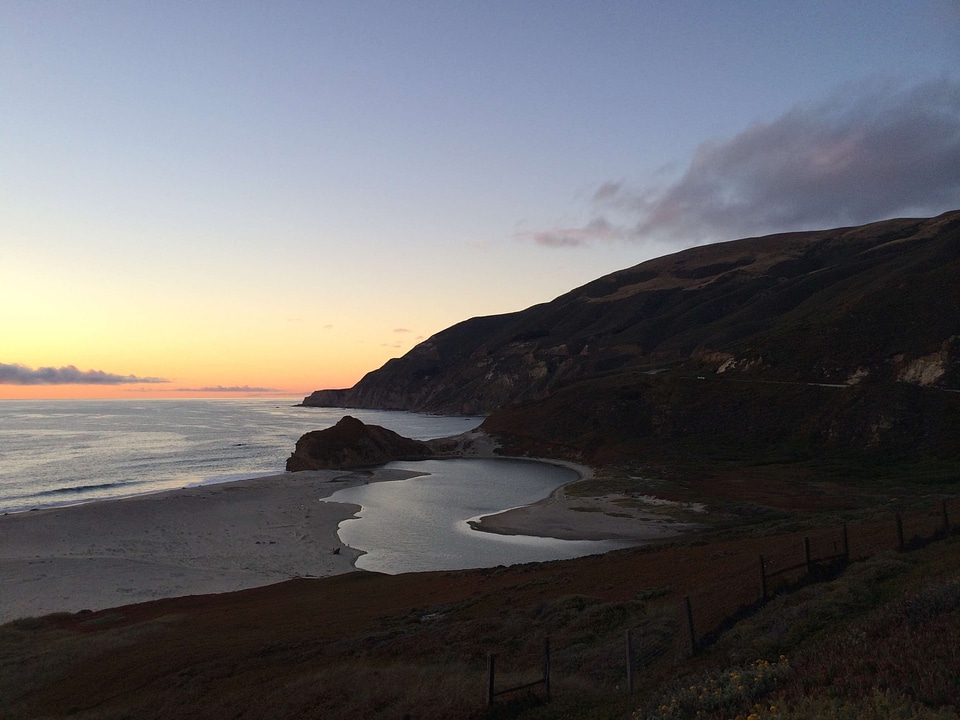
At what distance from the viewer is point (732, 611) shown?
52.4 feet

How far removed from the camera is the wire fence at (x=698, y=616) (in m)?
14.0

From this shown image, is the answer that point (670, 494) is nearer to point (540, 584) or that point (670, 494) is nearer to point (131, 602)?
point (540, 584)

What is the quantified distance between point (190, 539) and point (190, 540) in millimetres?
316

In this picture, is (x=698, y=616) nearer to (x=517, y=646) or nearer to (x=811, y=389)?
(x=517, y=646)

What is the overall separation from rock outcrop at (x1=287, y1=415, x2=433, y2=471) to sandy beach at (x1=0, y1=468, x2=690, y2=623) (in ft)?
73.7

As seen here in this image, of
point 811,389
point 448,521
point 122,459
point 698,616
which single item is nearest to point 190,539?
point 448,521

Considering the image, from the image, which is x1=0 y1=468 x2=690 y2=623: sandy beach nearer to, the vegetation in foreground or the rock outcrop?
the vegetation in foreground

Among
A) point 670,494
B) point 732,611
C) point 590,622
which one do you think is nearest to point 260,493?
point 670,494

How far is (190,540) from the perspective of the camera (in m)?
46.0

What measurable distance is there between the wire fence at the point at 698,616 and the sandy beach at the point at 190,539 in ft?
80.0

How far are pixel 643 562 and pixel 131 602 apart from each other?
94.6ft

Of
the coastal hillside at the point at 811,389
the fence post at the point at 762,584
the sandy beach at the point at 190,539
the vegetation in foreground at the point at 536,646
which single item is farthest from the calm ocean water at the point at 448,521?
the fence post at the point at 762,584

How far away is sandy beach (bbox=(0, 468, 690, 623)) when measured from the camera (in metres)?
34.8

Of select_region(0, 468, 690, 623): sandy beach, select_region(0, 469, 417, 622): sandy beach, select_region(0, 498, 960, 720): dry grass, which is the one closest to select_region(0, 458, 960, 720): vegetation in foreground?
select_region(0, 498, 960, 720): dry grass
